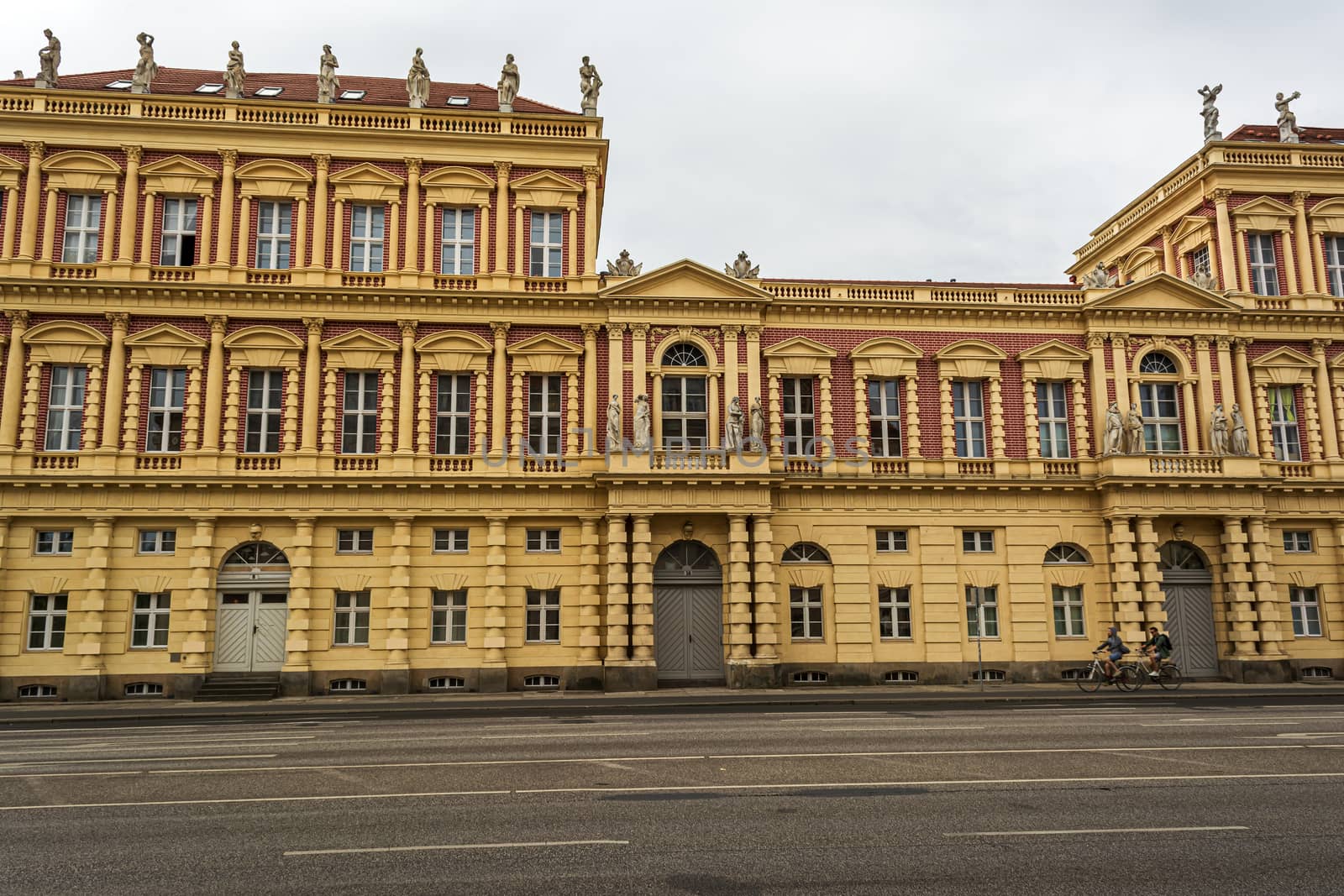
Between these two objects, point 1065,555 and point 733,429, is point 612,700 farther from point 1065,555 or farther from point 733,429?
point 1065,555

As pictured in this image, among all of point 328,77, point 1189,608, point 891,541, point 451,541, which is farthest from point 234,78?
point 1189,608

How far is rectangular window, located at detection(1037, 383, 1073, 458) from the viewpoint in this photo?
3488cm

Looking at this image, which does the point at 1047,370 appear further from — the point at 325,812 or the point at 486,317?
the point at 325,812

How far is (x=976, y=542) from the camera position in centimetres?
3378

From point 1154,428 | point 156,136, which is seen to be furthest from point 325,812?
point 1154,428

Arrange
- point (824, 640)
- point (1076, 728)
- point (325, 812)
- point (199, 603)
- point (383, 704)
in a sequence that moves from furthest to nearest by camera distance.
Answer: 1. point (824, 640)
2. point (199, 603)
3. point (383, 704)
4. point (1076, 728)
5. point (325, 812)

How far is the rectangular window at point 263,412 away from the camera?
31656 millimetres

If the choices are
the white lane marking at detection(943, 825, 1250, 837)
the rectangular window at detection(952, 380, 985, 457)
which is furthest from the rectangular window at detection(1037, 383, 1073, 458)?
the white lane marking at detection(943, 825, 1250, 837)

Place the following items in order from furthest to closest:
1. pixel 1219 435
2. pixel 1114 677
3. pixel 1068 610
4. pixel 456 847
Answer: pixel 1219 435
pixel 1068 610
pixel 1114 677
pixel 456 847

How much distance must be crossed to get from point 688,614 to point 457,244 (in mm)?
14675

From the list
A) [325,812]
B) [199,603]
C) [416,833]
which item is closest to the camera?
[416,833]

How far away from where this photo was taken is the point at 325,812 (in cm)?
1084

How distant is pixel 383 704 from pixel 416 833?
18269 millimetres

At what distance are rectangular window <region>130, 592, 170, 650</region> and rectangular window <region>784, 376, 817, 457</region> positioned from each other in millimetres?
20260
